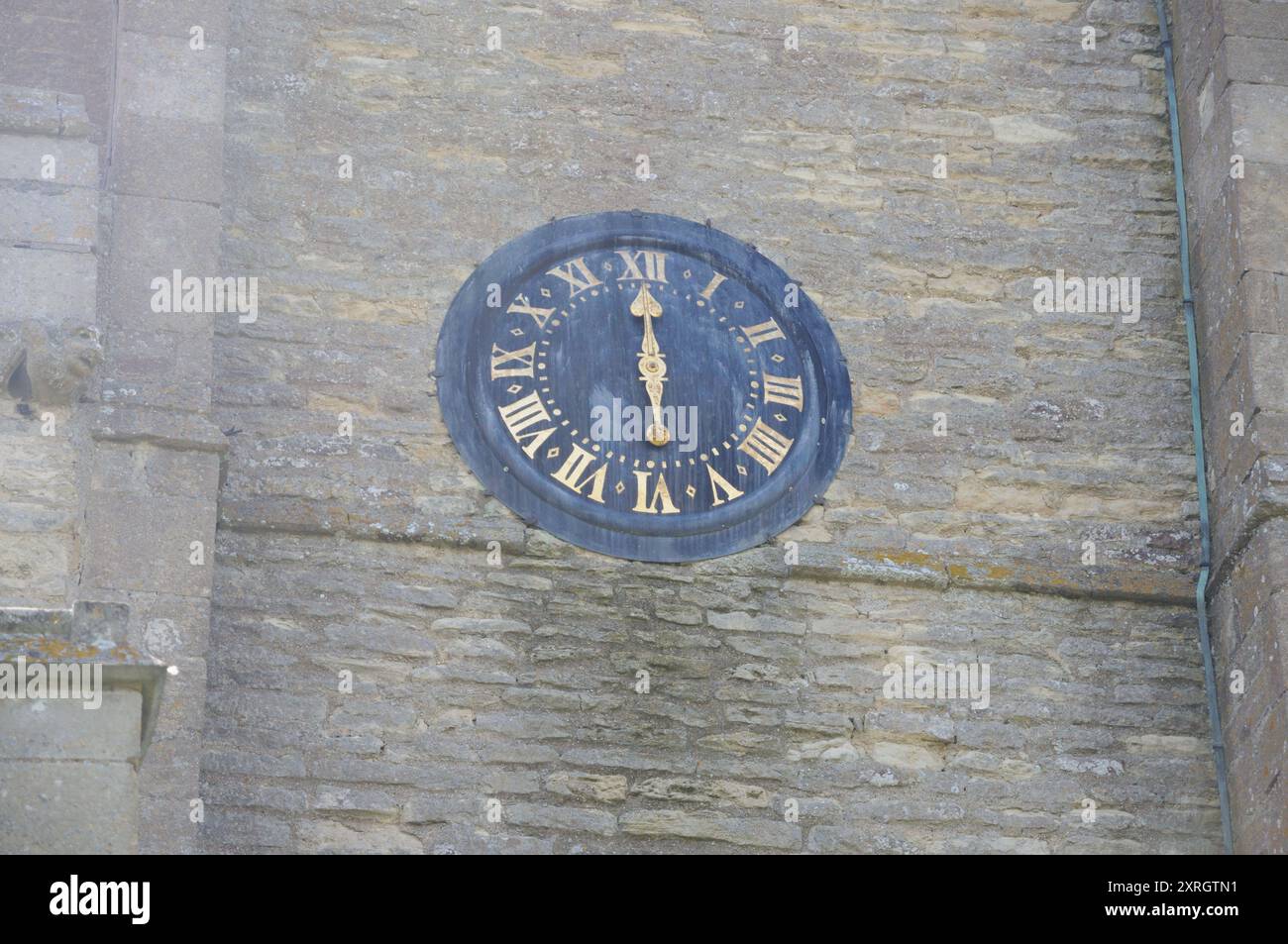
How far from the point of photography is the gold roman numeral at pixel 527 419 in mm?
8844

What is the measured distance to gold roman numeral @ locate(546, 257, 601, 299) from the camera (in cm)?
918

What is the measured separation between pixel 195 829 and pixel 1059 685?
299 cm

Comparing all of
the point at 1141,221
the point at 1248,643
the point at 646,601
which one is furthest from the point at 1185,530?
the point at 646,601

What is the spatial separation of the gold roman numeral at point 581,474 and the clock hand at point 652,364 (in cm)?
22

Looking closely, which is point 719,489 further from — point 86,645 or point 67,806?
point 67,806

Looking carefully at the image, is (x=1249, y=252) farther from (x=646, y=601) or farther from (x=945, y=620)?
(x=646, y=601)

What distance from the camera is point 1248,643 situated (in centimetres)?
866
